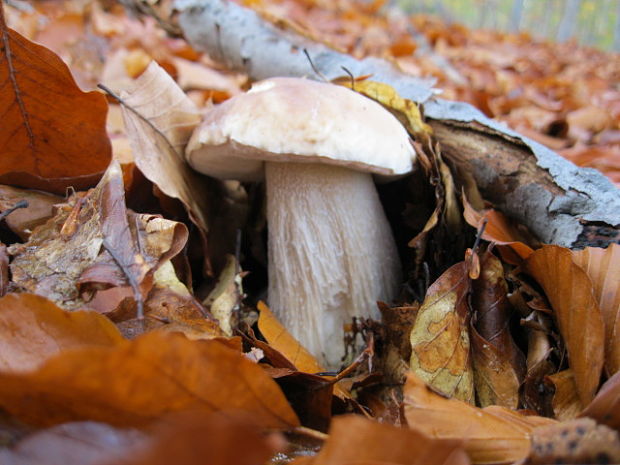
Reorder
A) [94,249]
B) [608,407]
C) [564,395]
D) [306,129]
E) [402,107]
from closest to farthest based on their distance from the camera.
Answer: [608,407] → [564,395] → [94,249] → [306,129] → [402,107]

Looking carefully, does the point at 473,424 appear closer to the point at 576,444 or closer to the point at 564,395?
the point at 576,444

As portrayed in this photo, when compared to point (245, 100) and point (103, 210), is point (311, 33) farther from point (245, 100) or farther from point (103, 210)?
point (103, 210)

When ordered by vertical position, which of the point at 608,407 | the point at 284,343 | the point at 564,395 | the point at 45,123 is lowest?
the point at 284,343

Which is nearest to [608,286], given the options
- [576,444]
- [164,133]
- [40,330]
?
[576,444]

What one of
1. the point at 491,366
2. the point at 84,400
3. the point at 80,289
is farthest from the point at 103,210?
the point at 491,366

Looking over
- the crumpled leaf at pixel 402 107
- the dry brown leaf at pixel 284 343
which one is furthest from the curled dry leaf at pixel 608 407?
the crumpled leaf at pixel 402 107

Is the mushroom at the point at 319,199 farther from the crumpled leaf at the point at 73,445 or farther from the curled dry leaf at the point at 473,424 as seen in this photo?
the crumpled leaf at the point at 73,445

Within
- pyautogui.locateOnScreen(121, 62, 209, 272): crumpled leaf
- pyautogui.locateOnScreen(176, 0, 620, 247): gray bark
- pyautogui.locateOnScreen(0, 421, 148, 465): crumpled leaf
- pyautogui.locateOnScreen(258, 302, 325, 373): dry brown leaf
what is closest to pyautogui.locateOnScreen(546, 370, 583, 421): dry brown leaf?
pyautogui.locateOnScreen(176, 0, 620, 247): gray bark
